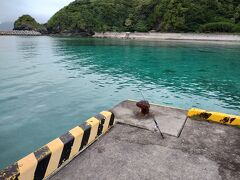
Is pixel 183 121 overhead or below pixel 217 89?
overhead

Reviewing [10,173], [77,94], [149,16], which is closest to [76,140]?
[10,173]

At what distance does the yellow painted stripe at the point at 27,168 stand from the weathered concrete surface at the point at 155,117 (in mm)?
3796

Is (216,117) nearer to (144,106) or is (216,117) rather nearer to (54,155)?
(144,106)

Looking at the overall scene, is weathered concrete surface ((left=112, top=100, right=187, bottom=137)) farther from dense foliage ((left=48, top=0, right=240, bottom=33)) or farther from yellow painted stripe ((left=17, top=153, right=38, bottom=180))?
dense foliage ((left=48, top=0, right=240, bottom=33))

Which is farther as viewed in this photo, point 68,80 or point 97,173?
point 68,80

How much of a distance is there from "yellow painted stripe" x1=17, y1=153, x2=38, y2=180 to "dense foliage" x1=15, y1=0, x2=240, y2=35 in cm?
10677

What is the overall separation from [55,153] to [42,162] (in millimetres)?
402

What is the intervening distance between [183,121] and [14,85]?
54.9ft

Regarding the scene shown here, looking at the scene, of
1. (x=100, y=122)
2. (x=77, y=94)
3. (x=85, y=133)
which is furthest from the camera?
(x=77, y=94)

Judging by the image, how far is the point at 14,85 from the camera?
20.2 m

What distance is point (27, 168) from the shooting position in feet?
15.0

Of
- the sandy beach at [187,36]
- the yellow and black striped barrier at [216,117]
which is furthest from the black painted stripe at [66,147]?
the sandy beach at [187,36]

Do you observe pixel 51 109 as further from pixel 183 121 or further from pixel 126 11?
pixel 126 11

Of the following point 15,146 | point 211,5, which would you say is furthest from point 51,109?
point 211,5
